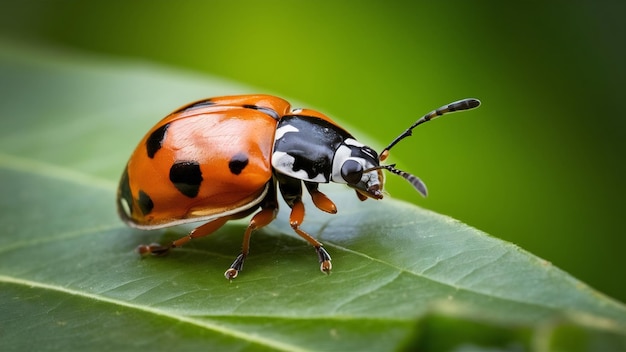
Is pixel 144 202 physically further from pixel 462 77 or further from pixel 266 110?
pixel 462 77

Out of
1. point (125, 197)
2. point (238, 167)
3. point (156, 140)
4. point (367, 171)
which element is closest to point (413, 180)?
point (367, 171)

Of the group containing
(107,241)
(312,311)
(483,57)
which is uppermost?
(483,57)

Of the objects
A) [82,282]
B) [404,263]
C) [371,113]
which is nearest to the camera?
[404,263]

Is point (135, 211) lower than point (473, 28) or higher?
lower

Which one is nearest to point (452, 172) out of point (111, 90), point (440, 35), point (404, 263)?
point (440, 35)

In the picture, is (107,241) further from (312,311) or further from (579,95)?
(579,95)

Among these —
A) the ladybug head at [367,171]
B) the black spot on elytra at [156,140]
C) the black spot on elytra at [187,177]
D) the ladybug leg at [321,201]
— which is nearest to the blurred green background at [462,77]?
the black spot on elytra at [156,140]
